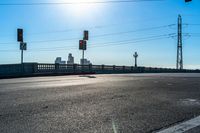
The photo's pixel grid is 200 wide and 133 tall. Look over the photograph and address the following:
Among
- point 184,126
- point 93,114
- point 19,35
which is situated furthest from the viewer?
point 19,35

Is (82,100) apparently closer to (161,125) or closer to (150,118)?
(150,118)

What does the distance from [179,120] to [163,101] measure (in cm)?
316

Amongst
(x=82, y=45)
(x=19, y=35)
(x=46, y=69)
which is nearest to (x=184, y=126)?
(x=19, y=35)

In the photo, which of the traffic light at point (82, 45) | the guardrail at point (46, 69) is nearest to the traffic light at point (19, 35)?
the guardrail at point (46, 69)

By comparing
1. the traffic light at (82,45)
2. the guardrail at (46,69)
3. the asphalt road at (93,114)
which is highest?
the traffic light at (82,45)

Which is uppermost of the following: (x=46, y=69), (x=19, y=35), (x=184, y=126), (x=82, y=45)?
(x=19, y=35)

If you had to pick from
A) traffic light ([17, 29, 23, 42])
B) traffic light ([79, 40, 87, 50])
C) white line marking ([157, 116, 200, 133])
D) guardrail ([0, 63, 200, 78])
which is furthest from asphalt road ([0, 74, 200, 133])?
traffic light ([79, 40, 87, 50])

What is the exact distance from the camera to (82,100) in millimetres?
10500

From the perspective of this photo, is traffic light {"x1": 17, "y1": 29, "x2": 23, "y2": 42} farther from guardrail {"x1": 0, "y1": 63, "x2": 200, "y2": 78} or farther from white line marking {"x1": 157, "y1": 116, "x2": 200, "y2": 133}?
white line marking {"x1": 157, "y1": 116, "x2": 200, "y2": 133}

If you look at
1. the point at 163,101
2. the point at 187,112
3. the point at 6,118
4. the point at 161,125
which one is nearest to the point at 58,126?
the point at 6,118

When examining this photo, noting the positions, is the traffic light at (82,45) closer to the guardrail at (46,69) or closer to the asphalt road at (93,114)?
the guardrail at (46,69)

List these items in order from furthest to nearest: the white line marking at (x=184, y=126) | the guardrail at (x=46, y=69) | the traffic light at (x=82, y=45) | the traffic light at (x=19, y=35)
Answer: the traffic light at (x=82, y=45)
the traffic light at (x=19, y=35)
the guardrail at (x=46, y=69)
the white line marking at (x=184, y=126)

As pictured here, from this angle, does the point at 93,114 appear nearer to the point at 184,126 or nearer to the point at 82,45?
the point at 184,126

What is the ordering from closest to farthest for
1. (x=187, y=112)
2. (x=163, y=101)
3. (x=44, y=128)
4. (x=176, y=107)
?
(x=44, y=128)
(x=187, y=112)
(x=176, y=107)
(x=163, y=101)
